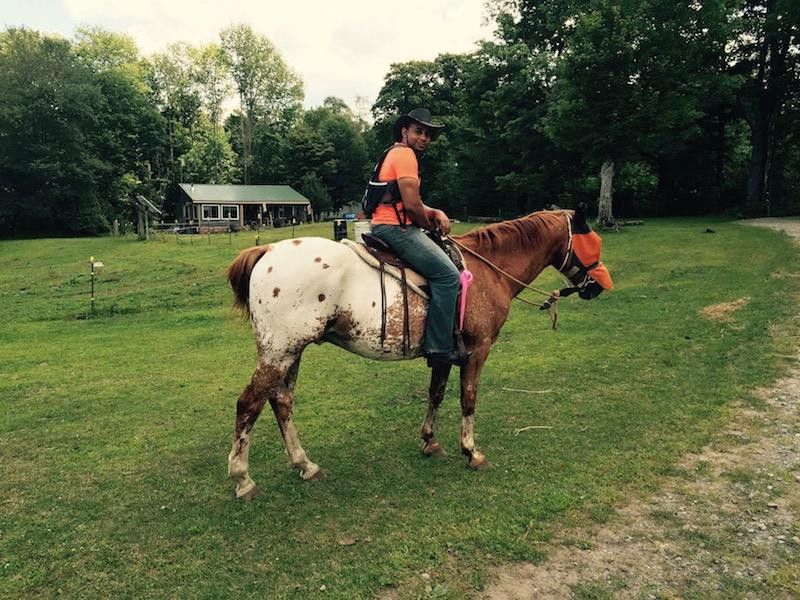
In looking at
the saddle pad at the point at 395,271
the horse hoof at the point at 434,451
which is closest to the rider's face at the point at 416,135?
the saddle pad at the point at 395,271

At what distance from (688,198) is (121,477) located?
4294cm

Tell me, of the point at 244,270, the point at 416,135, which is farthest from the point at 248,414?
the point at 416,135

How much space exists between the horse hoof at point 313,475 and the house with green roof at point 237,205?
49.7 metres

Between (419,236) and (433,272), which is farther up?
(419,236)

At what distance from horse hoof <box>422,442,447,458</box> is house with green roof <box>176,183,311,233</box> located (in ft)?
163

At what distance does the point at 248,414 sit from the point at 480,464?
2.45 metres

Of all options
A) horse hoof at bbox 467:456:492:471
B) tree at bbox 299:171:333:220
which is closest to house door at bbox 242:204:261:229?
tree at bbox 299:171:333:220

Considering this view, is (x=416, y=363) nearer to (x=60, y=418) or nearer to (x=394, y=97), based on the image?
(x=60, y=418)

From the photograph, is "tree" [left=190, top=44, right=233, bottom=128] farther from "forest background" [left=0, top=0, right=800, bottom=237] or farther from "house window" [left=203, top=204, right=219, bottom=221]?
"house window" [left=203, top=204, right=219, bottom=221]

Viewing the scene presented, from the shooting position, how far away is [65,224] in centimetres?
4678

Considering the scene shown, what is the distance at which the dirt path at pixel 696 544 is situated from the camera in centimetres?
366

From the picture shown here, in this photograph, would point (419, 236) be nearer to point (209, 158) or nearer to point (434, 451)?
point (434, 451)

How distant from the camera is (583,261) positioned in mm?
6223

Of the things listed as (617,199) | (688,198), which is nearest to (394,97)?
(617,199)
